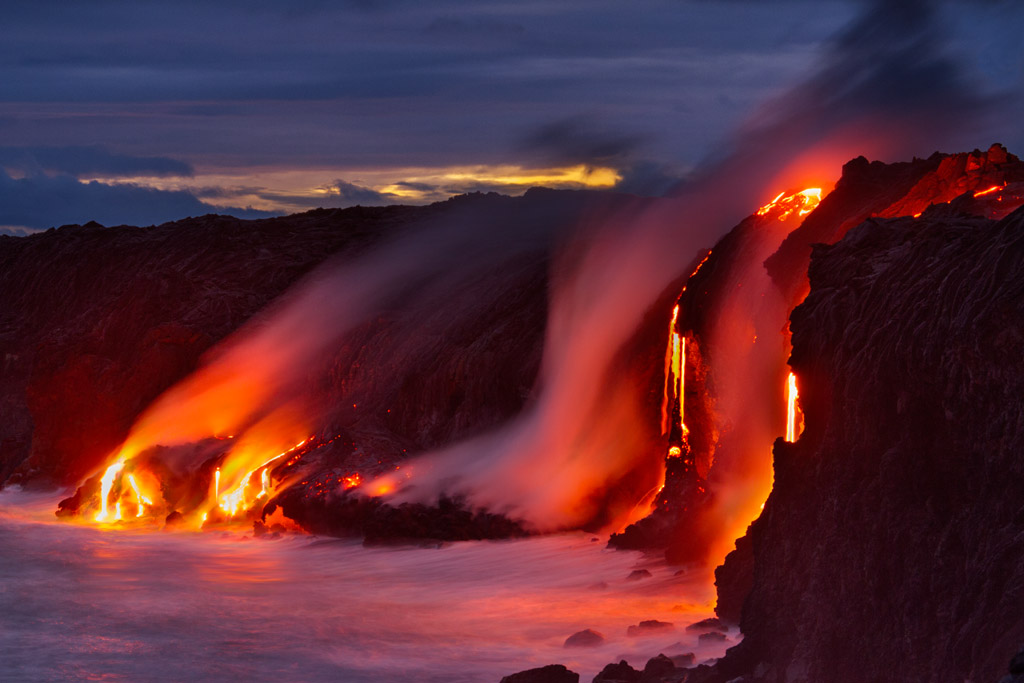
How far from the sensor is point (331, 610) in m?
17.0

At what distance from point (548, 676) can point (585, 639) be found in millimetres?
2666

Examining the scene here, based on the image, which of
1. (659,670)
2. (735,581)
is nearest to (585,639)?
(735,581)

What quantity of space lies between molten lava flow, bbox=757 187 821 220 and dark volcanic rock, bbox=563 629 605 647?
319 inches

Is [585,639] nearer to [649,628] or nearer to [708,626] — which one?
[649,628]

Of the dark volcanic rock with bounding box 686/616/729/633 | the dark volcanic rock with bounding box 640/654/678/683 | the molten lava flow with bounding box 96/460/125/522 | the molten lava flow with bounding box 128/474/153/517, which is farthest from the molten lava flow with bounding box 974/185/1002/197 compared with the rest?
the molten lava flow with bounding box 96/460/125/522

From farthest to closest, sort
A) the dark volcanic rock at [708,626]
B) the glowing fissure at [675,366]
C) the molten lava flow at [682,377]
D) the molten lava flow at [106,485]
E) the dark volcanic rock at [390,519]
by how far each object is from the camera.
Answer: the molten lava flow at [106,485], the dark volcanic rock at [390,519], the glowing fissure at [675,366], the molten lava flow at [682,377], the dark volcanic rock at [708,626]

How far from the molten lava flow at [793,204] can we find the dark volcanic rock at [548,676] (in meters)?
9.99

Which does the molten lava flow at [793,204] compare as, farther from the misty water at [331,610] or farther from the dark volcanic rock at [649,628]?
the dark volcanic rock at [649,628]

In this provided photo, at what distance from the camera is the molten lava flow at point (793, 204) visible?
19.0 meters

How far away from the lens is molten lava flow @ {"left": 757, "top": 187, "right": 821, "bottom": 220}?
19047 mm

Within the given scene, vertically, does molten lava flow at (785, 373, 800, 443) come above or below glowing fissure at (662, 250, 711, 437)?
below

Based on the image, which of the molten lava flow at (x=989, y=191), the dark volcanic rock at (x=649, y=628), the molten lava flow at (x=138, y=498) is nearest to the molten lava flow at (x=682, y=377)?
the dark volcanic rock at (x=649, y=628)

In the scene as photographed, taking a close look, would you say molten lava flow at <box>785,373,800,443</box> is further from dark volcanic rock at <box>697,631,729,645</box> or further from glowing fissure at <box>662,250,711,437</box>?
glowing fissure at <box>662,250,711,437</box>

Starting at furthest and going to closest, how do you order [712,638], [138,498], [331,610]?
[138,498] < [331,610] < [712,638]
